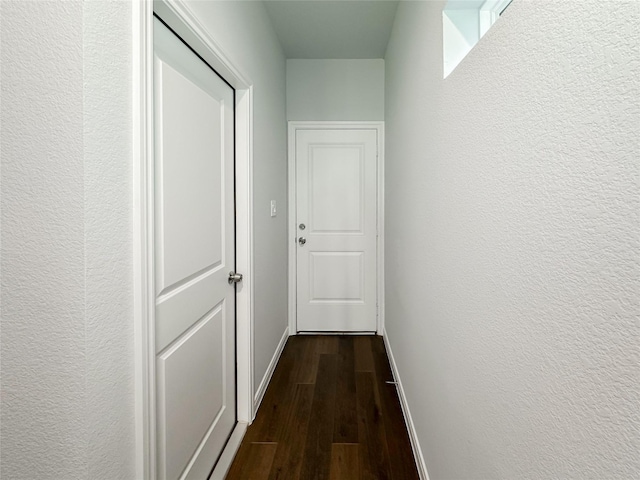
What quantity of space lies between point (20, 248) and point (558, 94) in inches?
43.7

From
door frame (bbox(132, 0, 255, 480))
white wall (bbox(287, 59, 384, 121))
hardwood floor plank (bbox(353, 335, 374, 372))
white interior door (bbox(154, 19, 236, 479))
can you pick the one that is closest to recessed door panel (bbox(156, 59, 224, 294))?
white interior door (bbox(154, 19, 236, 479))

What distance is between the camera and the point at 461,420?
3.53 feet

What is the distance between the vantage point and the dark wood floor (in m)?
1.64

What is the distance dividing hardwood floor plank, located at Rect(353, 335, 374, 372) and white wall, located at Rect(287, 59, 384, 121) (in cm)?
203

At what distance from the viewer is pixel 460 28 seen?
4.03 feet

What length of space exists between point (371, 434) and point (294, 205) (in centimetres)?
202

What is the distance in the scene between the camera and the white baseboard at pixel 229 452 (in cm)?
158

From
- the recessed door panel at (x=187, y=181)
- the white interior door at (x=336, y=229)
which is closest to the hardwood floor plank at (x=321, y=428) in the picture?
the white interior door at (x=336, y=229)

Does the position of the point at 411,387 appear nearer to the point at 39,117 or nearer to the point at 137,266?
the point at 137,266

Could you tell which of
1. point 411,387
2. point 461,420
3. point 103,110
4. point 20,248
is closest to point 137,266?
point 20,248

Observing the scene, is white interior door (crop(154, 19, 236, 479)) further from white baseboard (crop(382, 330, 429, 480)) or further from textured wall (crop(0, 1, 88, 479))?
white baseboard (crop(382, 330, 429, 480))

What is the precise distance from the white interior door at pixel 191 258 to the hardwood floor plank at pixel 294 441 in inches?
11.6

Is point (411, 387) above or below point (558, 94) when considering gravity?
below

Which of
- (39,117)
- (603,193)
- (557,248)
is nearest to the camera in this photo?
(603,193)
